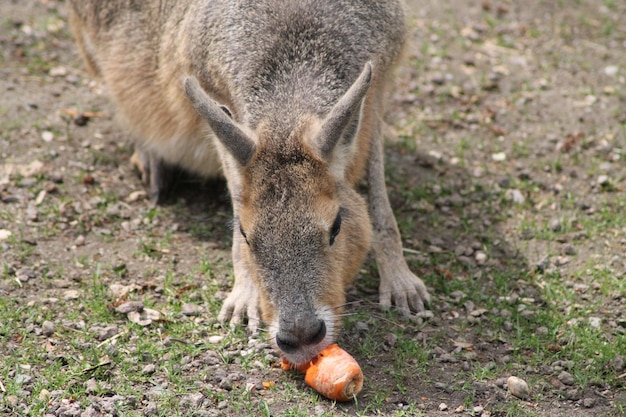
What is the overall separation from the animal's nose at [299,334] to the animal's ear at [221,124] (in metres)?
1.05

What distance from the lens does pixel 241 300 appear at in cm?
588

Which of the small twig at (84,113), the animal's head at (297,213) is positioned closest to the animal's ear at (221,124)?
the animal's head at (297,213)

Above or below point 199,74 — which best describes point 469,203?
below

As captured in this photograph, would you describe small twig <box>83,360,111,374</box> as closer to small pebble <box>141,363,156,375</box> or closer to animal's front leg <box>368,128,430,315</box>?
small pebble <box>141,363,156,375</box>

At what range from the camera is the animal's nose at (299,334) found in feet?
15.5

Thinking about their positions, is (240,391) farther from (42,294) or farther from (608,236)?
(608,236)

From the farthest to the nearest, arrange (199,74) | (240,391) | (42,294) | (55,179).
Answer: (55,179) → (199,74) → (42,294) → (240,391)

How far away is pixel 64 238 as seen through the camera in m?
6.67

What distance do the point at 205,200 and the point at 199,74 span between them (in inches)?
57.0

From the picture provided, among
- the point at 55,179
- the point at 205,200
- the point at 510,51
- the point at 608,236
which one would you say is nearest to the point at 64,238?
the point at 55,179

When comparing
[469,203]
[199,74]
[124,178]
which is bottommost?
[124,178]

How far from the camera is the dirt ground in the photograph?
538 centimetres

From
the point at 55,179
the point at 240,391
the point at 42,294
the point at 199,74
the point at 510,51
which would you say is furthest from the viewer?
the point at 510,51

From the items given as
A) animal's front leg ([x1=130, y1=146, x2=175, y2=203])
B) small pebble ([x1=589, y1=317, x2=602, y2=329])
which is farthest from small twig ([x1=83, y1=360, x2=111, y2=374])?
small pebble ([x1=589, y1=317, x2=602, y2=329])
